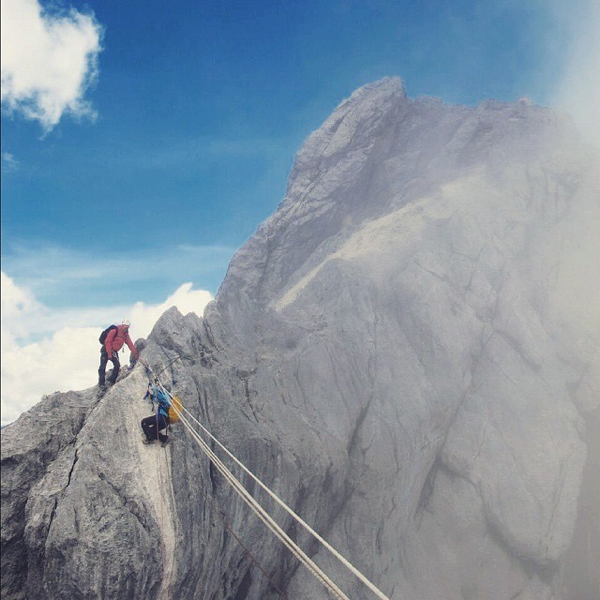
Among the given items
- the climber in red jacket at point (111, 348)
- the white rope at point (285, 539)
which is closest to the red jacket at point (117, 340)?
the climber in red jacket at point (111, 348)

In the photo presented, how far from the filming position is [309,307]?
3650cm

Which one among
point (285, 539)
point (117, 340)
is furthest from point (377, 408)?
point (285, 539)

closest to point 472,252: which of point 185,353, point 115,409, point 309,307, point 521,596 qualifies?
point 309,307

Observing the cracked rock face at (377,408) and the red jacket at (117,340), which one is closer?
the cracked rock face at (377,408)

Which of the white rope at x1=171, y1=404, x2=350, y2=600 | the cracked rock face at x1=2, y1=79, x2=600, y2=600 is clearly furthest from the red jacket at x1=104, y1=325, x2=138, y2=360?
the white rope at x1=171, y1=404, x2=350, y2=600

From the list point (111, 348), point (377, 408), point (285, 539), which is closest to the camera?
point (285, 539)

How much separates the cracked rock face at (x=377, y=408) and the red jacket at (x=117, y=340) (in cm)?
172

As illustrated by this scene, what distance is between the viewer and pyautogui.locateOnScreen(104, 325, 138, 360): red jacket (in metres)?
20.9

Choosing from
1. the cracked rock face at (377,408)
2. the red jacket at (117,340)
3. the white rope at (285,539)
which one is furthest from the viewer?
the red jacket at (117,340)

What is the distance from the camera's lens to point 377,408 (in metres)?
30.7

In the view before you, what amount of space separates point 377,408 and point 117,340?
18.7m

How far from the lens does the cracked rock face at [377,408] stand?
49.3 feet

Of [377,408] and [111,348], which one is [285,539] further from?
[377,408]

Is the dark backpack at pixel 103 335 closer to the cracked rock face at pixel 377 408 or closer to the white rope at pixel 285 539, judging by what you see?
the cracked rock face at pixel 377 408
